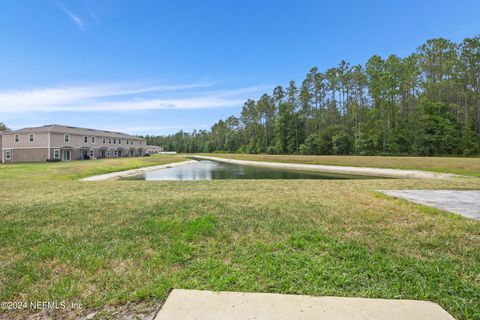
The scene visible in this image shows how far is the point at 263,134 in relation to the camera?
69375 mm

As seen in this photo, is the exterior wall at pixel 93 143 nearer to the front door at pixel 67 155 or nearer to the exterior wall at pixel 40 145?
the exterior wall at pixel 40 145

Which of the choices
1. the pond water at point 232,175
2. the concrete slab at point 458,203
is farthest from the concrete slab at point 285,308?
the pond water at point 232,175

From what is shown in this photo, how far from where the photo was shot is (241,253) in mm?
3141

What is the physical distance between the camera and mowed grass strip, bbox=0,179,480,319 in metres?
2.33

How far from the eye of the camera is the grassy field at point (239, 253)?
7.63 feet

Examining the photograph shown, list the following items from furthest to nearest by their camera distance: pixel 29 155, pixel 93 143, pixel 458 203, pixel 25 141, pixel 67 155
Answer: pixel 93 143 < pixel 67 155 < pixel 25 141 < pixel 29 155 < pixel 458 203

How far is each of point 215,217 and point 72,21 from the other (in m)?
16.0

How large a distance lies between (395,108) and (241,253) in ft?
156

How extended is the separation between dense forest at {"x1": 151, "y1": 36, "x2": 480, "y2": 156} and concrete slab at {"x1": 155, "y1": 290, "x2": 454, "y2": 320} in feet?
132

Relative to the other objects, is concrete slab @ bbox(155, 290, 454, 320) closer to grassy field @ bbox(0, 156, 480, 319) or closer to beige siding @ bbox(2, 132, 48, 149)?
grassy field @ bbox(0, 156, 480, 319)

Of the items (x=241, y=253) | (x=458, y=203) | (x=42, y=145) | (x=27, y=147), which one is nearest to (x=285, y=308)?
(x=241, y=253)

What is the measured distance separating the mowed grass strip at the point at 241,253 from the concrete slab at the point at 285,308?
13 cm

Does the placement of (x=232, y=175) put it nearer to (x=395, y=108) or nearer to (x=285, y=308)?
(x=285, y=308)

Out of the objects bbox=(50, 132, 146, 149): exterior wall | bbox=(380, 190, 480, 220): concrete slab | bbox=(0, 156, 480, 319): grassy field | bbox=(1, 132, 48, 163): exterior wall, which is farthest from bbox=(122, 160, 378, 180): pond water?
bbox=(1, 132, 48, 163): exterior wall
